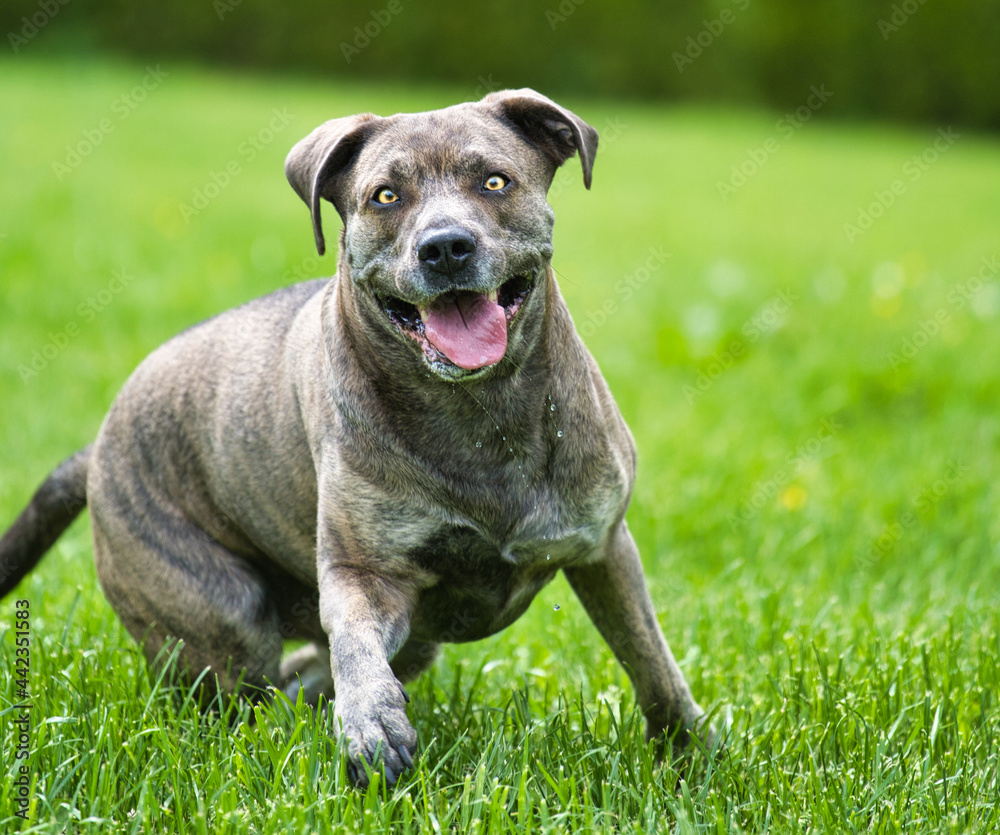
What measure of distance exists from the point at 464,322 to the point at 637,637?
3.94ft

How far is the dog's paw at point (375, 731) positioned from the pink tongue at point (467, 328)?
878mm

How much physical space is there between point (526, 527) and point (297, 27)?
95.3ft

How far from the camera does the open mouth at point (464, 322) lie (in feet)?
10.1

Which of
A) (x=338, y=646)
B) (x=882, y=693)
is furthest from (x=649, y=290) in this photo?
(x=338, y=646)

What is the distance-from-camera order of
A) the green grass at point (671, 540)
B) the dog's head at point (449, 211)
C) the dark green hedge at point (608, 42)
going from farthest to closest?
the dark green hedge at point (608, 42) → the dog's head at point (449, 211) → the green grass at point (671, 540)

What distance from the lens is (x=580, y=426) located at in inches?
131
